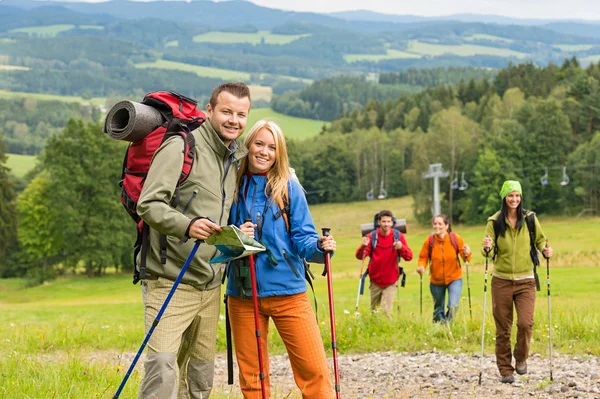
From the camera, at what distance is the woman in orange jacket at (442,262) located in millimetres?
13000

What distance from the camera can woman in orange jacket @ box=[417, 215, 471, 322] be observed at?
1300 centimetres

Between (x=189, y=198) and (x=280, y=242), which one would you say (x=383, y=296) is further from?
(x=189, y=198)

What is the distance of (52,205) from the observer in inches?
2292

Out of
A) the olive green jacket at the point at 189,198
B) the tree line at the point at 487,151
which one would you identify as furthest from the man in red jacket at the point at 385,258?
the tree line at the point at 487,151

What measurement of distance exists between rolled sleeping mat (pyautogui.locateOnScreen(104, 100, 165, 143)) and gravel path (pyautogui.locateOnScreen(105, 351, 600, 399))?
3.15m

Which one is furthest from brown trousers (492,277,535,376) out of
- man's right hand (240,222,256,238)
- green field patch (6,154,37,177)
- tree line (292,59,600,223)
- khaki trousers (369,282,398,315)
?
green field patch (6,154,37,177)

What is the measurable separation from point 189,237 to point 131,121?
846mm

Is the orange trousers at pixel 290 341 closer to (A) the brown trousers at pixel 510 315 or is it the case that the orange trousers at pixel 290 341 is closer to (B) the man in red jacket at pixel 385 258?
(A) the brown trousers at pixel 510 315

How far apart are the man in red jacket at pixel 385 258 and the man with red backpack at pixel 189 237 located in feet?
24.1

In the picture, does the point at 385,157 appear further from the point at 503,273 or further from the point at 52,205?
the point at 503,273

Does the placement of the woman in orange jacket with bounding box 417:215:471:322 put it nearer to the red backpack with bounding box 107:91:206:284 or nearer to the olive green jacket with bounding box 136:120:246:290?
the olive green jacket with bounding box 136:120:246:290

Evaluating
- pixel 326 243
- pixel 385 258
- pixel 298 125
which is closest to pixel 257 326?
pixel 326 243

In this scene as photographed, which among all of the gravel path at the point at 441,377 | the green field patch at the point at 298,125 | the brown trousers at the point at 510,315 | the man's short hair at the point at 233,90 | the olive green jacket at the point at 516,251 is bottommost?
the green field patch at the point at 298,125

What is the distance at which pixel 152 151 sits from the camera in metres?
5.46
